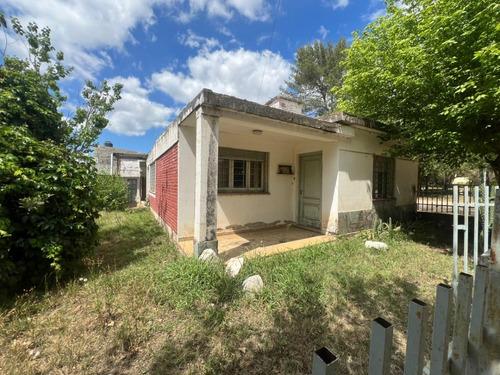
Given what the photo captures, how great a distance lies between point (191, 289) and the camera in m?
2.96

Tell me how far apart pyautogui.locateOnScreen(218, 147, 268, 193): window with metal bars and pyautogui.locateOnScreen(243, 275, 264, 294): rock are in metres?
3.39

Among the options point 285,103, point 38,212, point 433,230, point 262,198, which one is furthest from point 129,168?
point 433,230

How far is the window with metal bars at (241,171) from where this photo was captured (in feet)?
20.3

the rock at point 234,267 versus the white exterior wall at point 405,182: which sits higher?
the white exterior wall at point 405,182

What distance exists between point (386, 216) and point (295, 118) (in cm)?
490

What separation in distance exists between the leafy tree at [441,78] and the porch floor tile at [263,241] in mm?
3462

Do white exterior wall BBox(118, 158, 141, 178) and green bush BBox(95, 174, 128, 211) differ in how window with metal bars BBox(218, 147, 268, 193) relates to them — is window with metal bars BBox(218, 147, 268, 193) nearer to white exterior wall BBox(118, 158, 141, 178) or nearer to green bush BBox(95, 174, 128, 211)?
green bush BBox(95, 174, 128, 211)

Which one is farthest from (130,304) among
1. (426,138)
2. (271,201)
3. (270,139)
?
(426,138)

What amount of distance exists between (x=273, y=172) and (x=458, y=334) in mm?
6038

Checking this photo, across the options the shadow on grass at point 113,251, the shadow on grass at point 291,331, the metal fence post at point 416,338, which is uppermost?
the metal fence post at point 416,338

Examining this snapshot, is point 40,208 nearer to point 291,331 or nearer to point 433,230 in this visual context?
point 291,331

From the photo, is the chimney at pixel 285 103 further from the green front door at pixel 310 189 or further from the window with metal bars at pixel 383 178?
the window with metal bars at pixel 383 178

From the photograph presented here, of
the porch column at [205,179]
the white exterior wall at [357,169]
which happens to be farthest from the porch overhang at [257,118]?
the white exterior wall at [357,169]

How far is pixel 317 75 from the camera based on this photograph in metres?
18.4
